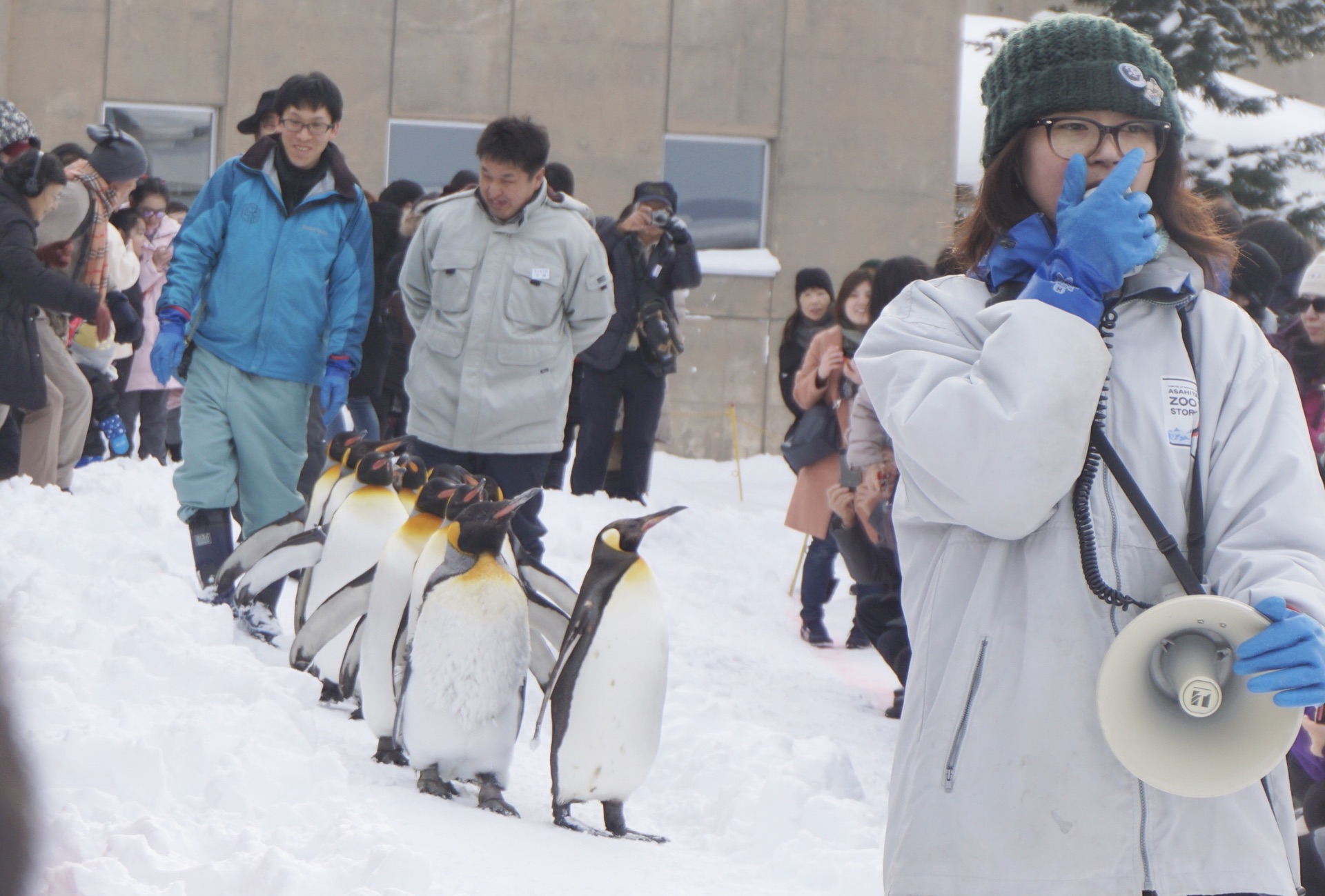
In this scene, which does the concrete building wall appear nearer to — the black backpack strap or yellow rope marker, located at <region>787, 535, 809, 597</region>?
yellow rope marker, located at <region>787, 535, 809, 597</region>

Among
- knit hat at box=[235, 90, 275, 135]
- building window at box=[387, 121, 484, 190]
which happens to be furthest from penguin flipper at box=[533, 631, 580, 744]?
building window at box=[387, 121, 484, 190]

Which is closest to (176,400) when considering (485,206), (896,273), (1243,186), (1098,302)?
(485,206)

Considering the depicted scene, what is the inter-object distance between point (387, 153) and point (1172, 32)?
8277 mm

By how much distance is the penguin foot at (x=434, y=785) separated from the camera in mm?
4180

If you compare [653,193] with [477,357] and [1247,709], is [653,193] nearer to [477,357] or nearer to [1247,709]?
[477,357]

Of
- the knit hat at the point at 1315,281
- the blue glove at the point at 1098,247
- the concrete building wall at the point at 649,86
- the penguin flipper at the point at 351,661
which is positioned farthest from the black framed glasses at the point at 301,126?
the concrete building wall at the point at 649,86

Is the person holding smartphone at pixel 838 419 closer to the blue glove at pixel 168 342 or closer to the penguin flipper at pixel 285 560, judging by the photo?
the penguin flipper at pixel 285 560

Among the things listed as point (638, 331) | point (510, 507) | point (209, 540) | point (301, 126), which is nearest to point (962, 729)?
point (510, 507)

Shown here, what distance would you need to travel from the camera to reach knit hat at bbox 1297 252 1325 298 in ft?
14.1

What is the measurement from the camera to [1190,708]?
A: 5.73 feet

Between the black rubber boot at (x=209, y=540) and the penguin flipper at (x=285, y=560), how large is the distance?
0.96 feet

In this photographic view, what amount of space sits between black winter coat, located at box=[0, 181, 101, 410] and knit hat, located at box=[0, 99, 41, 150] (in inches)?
11.5

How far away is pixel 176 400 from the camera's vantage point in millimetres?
10523

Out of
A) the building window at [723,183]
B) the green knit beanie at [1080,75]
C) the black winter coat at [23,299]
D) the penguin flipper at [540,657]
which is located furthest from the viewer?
the building window at [723,183]
